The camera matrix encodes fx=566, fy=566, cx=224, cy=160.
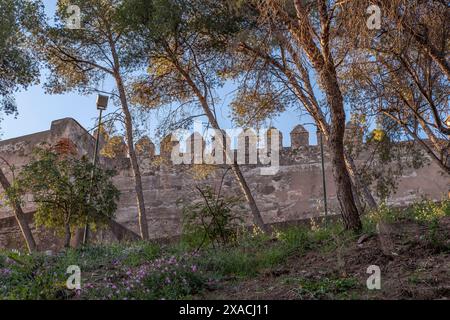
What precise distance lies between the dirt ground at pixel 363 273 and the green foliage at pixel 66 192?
5.31 m

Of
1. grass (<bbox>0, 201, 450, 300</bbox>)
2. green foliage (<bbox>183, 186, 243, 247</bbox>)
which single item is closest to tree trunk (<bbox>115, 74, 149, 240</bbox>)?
grass (<bbox>0, 201, 450, 300</bbox>)

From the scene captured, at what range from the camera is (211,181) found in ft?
52.4

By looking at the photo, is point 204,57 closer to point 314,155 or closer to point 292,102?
point 292,102

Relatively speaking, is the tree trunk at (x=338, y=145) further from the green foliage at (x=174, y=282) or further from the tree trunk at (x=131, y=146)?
the tree trunk at (x=131, y=146)

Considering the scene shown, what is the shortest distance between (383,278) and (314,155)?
10240 mm

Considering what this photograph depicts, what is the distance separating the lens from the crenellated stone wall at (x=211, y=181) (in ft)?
48.2

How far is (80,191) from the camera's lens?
10641 millimetres

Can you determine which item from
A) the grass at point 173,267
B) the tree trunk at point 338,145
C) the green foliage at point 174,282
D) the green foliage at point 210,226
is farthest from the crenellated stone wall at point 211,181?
the green foliage at point 174,282

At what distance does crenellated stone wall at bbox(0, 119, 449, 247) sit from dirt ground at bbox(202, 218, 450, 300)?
7.68m

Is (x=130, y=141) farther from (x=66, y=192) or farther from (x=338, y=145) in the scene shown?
(x=338, y=145)

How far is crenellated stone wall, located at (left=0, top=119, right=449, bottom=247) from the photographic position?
48.2ft

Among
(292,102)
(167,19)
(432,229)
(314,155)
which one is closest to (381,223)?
(432,229)

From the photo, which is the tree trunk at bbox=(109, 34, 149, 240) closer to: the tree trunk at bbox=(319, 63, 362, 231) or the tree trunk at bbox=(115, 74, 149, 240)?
the tree trunk at bbox=(115, 74, 149, 240)

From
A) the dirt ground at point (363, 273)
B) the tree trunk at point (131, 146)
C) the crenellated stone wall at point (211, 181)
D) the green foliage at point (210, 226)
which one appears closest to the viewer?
the dirt ground at point (363, 273)
